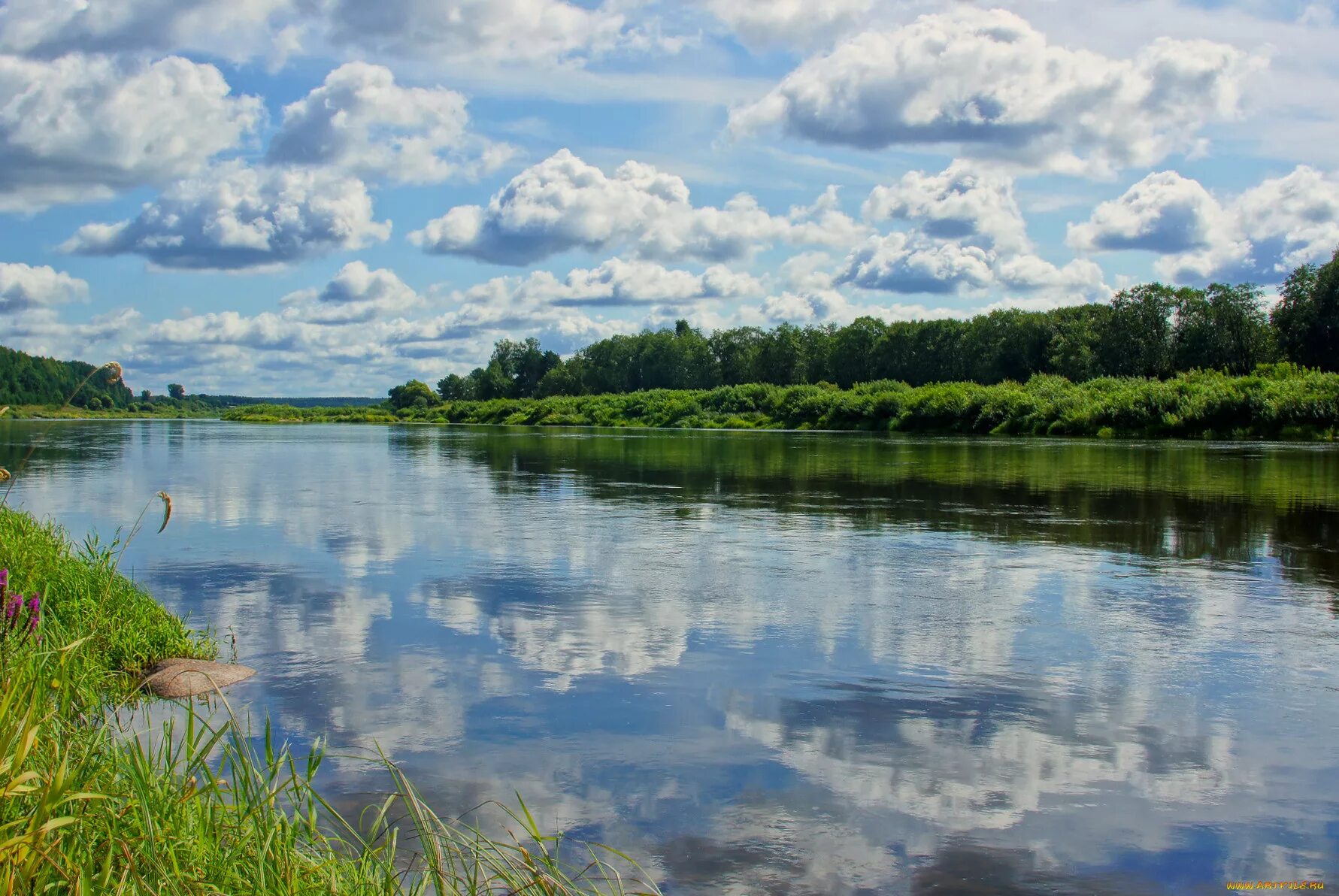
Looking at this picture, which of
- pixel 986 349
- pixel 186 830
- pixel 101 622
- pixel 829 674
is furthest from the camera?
pixel 986 349

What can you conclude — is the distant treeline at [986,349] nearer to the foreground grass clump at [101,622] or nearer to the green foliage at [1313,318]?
the green foliage at [1313,318]

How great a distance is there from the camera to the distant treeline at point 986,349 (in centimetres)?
7569

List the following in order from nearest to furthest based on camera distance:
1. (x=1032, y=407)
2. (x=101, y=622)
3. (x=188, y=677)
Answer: (x=188, y=677)
(x=101, y=622)
(x=1032, y=407)

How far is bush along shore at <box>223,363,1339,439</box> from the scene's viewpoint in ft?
189

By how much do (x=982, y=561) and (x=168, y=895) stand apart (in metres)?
12.9

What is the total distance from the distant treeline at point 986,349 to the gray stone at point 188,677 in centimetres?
7707

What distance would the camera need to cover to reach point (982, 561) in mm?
15156

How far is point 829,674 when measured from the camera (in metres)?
9.05

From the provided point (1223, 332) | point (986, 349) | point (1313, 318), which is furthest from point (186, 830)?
point (986, 349)

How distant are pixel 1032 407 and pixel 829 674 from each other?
A: 66.7 m

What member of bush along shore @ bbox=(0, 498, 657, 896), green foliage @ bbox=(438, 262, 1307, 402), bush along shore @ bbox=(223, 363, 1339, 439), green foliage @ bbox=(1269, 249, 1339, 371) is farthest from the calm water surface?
green foliage @ bbox=(438, 262, 1307, 402)

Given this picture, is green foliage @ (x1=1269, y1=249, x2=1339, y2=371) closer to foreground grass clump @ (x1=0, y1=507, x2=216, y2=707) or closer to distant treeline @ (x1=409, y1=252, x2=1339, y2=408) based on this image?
distant treeline @ (x1=409, y1=252, x2=1339, y2=408)

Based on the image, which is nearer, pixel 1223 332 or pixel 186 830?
pixel 186 830

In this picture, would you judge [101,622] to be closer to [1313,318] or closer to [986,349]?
[1313,318]
